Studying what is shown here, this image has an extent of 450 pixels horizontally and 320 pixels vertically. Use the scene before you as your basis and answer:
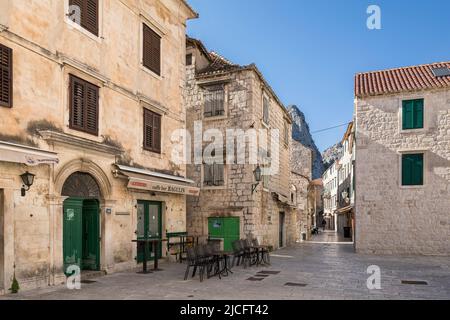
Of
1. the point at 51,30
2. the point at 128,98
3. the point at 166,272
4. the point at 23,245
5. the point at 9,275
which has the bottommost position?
the point at 166,272

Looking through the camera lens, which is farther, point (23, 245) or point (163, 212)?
point (163, 212)

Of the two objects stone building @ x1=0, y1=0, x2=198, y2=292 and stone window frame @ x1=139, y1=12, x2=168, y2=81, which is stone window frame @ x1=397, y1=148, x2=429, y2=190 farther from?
stone window frame @ x1=139, y1=12, x2=168, y2=81

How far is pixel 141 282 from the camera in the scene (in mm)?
9477

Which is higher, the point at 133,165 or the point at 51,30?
the point at 51,30

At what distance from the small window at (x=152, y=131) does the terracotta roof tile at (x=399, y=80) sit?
10.3 meters

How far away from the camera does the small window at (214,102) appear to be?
57.6 feet

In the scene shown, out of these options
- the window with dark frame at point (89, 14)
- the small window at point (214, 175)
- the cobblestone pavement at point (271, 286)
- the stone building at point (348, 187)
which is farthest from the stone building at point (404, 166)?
the window with dark frame at point (89, 14)

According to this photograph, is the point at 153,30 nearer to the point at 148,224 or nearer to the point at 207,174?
the point at 148,224

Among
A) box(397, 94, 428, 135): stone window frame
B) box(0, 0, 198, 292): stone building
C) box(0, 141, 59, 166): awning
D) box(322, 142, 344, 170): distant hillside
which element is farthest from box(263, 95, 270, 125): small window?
box(322, 142, 344, 170): distant hillside

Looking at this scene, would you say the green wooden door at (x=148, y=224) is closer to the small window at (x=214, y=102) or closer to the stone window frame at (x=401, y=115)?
the small window at (x=214, y=102)

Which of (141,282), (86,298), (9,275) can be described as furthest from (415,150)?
(9,275)
